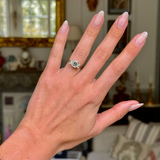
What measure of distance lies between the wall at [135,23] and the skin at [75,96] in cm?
311

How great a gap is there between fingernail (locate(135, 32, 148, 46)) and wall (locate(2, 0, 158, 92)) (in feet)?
10.3

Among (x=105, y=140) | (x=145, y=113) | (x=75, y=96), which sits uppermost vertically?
(x=75, y=96)

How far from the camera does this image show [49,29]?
12.1 ft

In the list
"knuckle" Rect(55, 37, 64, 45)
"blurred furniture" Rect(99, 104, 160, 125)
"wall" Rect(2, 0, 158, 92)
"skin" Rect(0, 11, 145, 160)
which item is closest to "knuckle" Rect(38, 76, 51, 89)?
"skin" Rect(0, 11, 145, 160)

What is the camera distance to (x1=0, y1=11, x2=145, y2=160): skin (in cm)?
60

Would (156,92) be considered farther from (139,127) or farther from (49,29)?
(49,29)

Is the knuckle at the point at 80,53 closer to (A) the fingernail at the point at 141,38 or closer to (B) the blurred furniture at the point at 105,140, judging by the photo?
(A) the fingernail at the point at 141,38

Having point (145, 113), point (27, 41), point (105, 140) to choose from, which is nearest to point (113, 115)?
point (105, 140)

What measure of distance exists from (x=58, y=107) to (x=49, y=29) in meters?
3.26

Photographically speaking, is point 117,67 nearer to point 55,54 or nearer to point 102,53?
point 102,53

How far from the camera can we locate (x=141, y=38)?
22.0 inches

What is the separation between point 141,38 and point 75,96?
0.25 meters

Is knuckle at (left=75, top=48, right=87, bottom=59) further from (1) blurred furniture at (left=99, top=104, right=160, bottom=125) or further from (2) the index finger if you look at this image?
(1) blurred furniture at (left=99, top=104, right=160, bottom=125)

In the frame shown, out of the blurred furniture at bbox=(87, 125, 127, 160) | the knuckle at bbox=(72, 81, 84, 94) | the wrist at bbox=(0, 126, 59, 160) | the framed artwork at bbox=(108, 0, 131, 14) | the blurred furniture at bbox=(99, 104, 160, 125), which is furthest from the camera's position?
the framed artwork at bbox=(108, 0, 131, 14)
